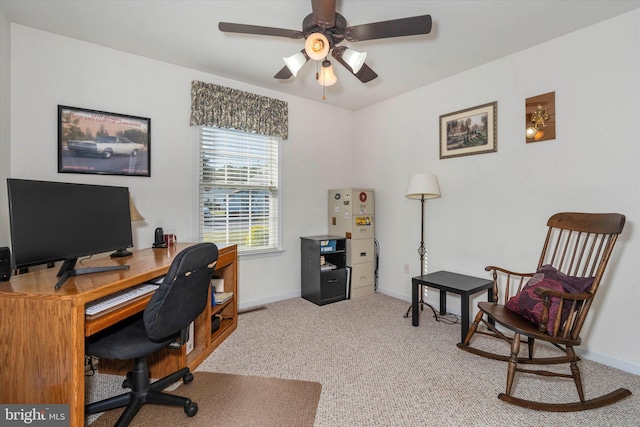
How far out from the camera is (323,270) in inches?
138

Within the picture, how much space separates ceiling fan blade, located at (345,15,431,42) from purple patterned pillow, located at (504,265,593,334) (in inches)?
64.9

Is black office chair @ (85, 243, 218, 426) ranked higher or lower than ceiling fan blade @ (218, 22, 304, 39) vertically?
lower

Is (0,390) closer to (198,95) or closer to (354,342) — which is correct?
(354,342)

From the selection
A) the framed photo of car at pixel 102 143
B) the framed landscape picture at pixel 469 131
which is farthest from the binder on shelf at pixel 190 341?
the framed landscape picture at pixel 469 131

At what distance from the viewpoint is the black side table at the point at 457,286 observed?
8.12 feet

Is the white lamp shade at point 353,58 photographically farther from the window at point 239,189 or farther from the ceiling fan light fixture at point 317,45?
the window at point 239,189

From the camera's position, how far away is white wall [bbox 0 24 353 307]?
228cm

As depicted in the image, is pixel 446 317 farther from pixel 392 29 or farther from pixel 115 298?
pixel 115 298

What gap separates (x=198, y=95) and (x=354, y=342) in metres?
2.79

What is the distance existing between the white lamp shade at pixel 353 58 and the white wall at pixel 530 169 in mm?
1649

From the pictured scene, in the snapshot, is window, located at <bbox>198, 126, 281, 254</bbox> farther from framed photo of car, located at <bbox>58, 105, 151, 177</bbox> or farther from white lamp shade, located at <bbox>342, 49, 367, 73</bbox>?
white lamp shade, located at <bbox>342, 49, 367, 73</bbox>

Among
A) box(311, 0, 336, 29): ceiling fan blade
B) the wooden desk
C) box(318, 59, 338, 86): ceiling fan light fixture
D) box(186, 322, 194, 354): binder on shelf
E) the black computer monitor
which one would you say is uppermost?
box(311, 0, 336, 29): ceiling fan blade

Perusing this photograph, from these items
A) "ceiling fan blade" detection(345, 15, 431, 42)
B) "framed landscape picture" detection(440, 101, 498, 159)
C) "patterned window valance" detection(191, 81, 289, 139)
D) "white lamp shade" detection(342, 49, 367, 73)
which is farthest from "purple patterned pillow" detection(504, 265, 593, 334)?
"patterned window valance" detection(191, 81, 289, 139)

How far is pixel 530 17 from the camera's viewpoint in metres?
2.17
